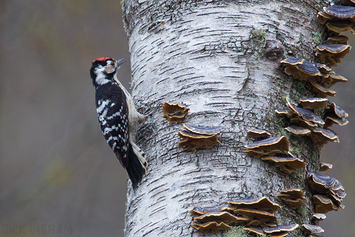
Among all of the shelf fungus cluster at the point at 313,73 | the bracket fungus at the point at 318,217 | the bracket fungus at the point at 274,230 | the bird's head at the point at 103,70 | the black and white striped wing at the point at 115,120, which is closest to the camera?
Answer: the bracket fungus at the point at 274,230

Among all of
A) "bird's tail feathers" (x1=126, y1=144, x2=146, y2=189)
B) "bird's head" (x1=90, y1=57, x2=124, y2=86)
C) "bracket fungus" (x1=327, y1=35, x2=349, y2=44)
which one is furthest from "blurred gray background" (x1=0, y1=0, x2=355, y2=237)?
"bird's tail feathers" (x1=126, y1=144, x2=146, y2=189)

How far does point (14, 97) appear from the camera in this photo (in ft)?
28.2

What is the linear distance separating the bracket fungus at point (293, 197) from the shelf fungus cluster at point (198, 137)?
46 centimetres

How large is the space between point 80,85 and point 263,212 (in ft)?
21.2

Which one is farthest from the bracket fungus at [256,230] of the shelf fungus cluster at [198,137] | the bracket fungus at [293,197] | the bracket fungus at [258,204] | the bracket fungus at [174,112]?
the bracket fungus at [174,112]

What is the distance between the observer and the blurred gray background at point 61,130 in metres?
7.34

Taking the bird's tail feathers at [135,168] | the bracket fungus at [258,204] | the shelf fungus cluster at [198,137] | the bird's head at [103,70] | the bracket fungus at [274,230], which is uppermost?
the bird's head at [103,70]

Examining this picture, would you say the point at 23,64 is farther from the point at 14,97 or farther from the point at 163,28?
the point at 163,28

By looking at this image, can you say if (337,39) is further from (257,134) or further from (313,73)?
(257,134)

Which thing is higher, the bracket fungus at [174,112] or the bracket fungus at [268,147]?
the bracket fungus at [174,112]

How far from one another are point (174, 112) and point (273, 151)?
643mm

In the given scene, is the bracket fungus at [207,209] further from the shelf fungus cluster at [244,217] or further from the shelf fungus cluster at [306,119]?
the shelf fungus cluster at [306,119]

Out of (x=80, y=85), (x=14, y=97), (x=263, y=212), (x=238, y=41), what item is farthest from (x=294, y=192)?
(x=14, y=97)

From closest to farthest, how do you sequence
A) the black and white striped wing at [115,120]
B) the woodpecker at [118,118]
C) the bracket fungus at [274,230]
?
the bracket fungus at [274,230]
the woodpecker at [118,118]
the black and white striped wing at [115,120]
